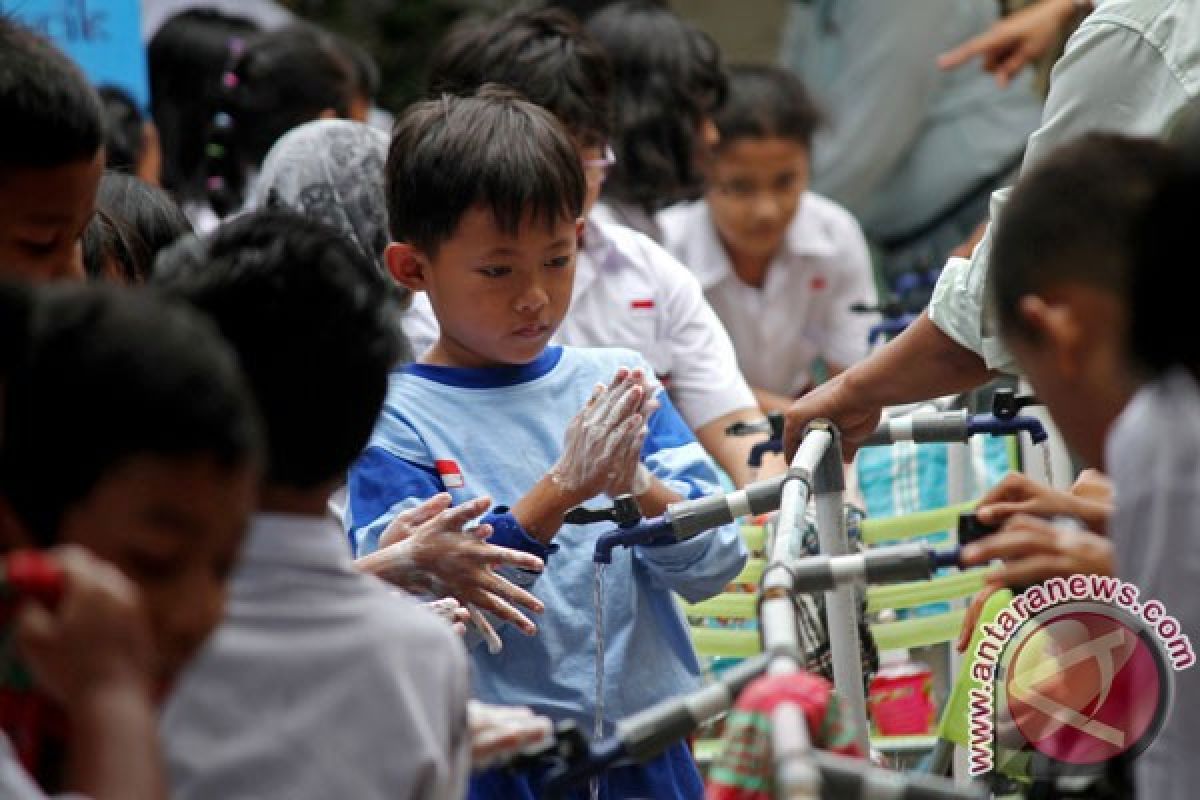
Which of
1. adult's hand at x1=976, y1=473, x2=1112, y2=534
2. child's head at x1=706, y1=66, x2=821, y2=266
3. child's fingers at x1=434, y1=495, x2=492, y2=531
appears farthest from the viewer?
child's head at x1=706, y1=66, x2=821, y2=266

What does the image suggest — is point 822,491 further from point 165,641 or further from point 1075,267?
point 165,641

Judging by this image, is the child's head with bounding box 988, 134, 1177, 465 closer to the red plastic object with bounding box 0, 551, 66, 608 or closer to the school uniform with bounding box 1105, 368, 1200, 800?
the school uniform with bounding box 1105, 368, 1200, 800

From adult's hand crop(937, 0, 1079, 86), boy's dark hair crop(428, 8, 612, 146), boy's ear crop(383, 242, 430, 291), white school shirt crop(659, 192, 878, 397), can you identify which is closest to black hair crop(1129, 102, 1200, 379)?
boy's ear crop(383, 242, 430, 291)

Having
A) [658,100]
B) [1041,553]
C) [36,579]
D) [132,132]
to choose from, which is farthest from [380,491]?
[132,132]

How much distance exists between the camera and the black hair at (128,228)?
3062mm

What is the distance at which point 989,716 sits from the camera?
288 cm

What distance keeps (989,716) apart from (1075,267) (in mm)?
1085

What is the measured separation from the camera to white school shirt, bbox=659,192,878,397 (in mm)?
5457

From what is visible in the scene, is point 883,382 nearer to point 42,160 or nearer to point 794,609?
point 794,609

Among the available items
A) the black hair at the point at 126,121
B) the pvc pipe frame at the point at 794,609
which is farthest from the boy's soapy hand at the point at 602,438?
the black hair at the point at 126,121

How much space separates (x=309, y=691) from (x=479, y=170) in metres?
1.30

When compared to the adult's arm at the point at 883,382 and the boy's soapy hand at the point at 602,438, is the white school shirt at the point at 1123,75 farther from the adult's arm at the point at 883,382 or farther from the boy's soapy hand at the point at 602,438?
the boy's soapy hand at the point at 602,438

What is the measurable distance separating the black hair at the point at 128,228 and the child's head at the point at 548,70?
2.62ft

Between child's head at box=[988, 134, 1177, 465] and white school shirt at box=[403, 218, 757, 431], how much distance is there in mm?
2076
